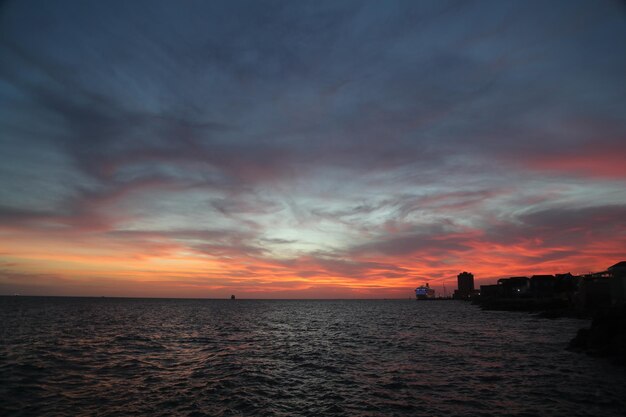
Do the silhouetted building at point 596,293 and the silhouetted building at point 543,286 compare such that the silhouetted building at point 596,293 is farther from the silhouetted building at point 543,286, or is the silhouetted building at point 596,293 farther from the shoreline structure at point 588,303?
the silhouetted building at point 543,286

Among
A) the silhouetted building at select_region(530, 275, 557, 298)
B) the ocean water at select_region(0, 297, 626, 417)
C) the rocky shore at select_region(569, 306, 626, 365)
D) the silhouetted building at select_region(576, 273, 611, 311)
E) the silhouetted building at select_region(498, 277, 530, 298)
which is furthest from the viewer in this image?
the silhouetted building at select_region(498, 277, 530, 298)

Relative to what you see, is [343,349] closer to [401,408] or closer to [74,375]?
[401,408]

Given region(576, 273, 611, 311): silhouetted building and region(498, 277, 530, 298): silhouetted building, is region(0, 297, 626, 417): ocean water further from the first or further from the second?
region(498, 277, 530, 298): silhouetted building

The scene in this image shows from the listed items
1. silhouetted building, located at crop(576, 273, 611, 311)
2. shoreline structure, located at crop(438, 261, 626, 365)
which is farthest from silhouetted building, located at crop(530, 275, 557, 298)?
silhouetted building, located at crop(576, 273, 611, 311)

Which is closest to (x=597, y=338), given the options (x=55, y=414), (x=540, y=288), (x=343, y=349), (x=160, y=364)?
(x=343, y=349)

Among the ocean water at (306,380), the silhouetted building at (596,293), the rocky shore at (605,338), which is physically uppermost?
the silhouetted building at (596,293)

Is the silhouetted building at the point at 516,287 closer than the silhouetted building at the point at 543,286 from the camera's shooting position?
No

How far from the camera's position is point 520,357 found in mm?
34750

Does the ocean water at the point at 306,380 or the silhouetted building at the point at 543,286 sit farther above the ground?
the silhouetted building at the point at 543,286

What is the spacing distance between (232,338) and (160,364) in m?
21.8

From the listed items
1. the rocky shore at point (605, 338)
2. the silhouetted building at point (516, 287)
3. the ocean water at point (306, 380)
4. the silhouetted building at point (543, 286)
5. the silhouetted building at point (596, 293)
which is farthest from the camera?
the silhouetted building at point (516, 287)

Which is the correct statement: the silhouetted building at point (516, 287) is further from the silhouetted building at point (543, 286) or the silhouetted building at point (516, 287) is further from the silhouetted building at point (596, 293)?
the silhouetted building at point (596, 293)

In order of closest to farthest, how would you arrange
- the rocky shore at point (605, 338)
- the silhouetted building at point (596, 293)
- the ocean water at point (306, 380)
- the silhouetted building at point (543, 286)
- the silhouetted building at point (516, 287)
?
the ocean water at point (306, 380) → the rocky shore at point (605, 338) → the silhouetted building at point (596, 293) → the silhouetted building at point (543, 286) → the silhouetted building at point (516, 287)

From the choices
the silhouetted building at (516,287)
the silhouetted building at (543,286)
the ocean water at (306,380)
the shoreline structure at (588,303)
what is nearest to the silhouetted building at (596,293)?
the shoreline structure at (588,303)
